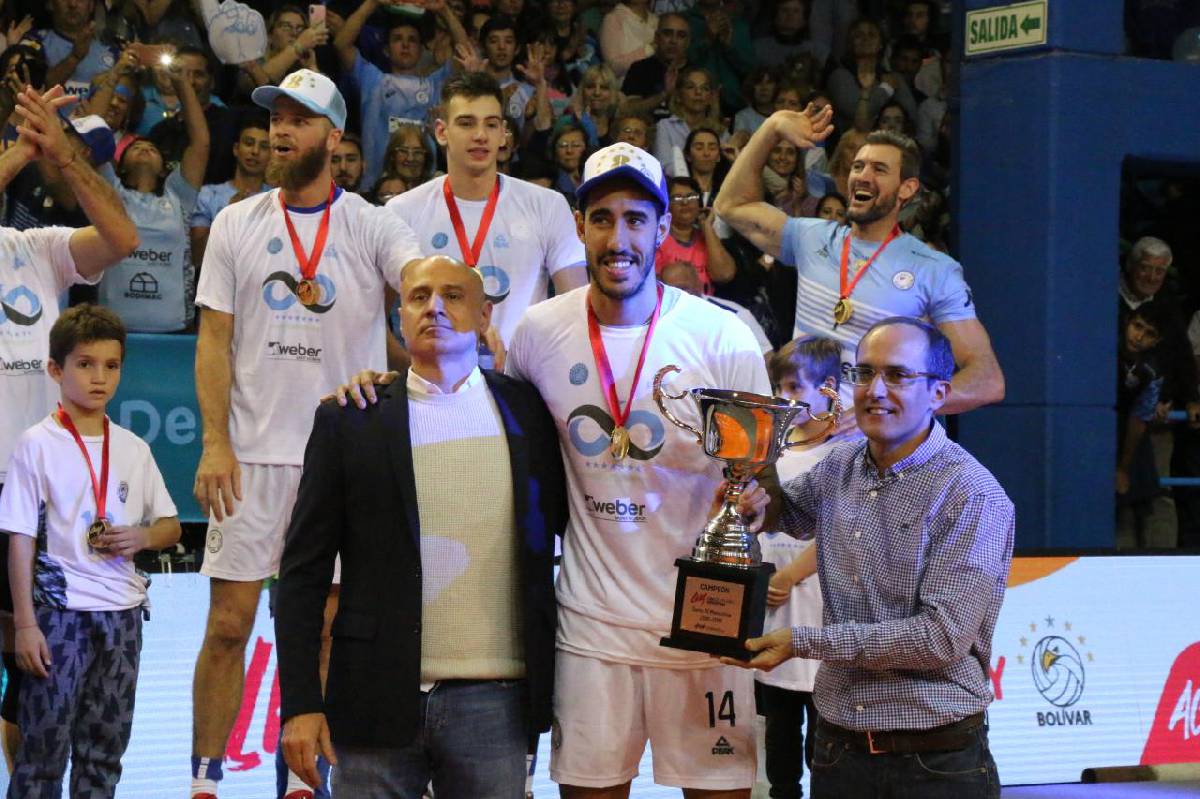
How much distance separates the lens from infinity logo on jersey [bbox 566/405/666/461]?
4.48 meters

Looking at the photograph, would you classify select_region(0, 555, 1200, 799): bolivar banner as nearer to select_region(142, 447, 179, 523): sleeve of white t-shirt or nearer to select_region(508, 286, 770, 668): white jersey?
select_region(142, 447, 179, 523): sleeve of white t-shirt

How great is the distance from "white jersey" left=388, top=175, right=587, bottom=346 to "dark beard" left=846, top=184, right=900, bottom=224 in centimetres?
113

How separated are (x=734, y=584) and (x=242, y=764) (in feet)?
9.97

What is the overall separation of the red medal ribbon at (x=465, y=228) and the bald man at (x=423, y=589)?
212cm

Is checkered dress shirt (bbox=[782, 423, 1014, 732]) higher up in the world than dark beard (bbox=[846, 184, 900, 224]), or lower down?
lower down

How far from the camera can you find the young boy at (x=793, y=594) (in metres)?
5.95

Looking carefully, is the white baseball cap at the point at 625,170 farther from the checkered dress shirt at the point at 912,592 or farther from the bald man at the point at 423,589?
the checkered dress shirt at the point at 912,592

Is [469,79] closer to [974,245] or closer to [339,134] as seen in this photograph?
[339,134]

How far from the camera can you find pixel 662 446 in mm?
4500

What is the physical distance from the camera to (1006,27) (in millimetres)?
9859

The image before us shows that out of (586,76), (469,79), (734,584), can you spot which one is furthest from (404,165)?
(734,584)

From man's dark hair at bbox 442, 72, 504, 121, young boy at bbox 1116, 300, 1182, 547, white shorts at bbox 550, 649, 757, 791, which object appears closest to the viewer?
white shorts at bbox 550, 649, 757, 791

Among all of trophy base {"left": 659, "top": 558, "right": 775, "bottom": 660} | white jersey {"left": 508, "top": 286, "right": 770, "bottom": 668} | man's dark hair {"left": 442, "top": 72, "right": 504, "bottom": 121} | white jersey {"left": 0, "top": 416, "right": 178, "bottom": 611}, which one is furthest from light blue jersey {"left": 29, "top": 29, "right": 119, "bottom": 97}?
trophy base {"left": 659, "top": 558, "right": 775, "bottom": 660}

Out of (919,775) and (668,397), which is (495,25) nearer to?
(668,397)
